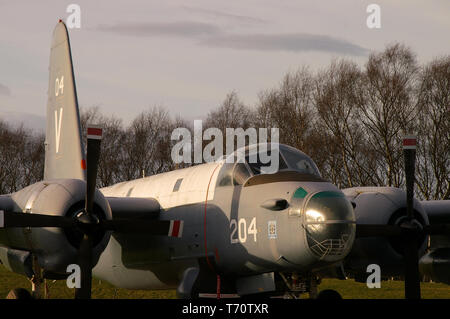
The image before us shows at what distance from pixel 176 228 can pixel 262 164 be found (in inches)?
93.2

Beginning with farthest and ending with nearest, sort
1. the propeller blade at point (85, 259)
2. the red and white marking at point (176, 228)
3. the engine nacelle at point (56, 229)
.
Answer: the red and white marking at point (176, 228) → the engine nacelle at point (56, 229) → the propeller blade at point (85, 259)

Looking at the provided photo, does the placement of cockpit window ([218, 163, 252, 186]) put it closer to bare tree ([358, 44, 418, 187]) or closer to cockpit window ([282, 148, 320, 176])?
cockpit window ([282, 148, 320, 176])

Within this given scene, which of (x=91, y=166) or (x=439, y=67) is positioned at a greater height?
(x=439, y=67)

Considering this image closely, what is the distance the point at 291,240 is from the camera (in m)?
12.9

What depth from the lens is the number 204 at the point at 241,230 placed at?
45.2ft

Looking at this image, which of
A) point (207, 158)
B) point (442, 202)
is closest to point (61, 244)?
point (442, 202)

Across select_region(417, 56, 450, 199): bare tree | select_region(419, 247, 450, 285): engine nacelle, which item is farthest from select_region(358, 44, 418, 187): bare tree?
select_region(419, 247, 450, 285): engine nacelle

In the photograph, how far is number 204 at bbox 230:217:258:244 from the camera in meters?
13.8

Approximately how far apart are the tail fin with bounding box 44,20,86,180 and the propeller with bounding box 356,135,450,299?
28.1 ft

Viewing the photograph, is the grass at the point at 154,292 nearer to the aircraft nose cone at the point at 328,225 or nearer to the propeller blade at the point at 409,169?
the propeller blade at the point at 409,169

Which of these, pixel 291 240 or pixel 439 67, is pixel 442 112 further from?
pixel 291 240

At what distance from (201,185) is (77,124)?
6288 millimetres

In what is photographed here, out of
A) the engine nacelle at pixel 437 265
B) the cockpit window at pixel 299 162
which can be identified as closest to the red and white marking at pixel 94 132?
the cockpit window at pixel 299 162

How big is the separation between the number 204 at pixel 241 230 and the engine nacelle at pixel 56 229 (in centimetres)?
279
